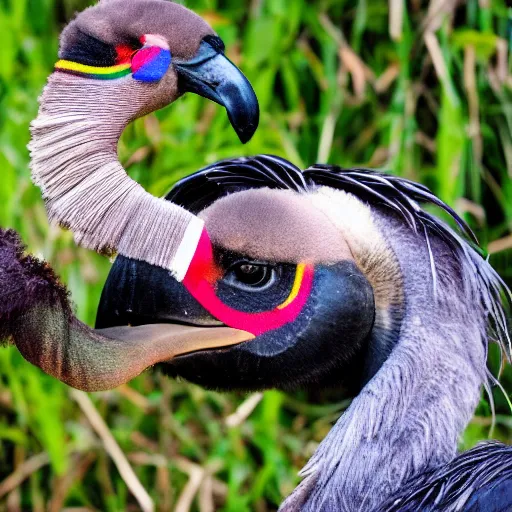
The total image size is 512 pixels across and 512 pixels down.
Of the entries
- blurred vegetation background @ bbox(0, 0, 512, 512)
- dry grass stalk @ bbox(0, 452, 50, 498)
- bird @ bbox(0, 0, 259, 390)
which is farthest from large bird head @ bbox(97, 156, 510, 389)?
dry grass stalk @ bbox(0, 452, 50, 498)

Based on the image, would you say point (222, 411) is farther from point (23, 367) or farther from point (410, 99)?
point (410, 99)

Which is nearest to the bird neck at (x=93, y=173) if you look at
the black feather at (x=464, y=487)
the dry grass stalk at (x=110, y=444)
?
the black feather at (x=464, y=487)

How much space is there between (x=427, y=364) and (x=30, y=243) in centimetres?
159

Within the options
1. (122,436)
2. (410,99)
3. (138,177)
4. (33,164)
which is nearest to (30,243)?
(138,177)

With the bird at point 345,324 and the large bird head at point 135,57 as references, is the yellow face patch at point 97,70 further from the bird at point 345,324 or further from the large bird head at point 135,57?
the bird at point 345,324

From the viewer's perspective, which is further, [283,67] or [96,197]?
[283,67]

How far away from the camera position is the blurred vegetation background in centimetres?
276

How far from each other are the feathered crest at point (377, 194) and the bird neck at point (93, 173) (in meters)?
0.33

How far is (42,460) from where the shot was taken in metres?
2.84

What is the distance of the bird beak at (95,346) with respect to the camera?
1301 mm

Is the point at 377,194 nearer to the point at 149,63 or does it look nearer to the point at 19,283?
the point at 149,63

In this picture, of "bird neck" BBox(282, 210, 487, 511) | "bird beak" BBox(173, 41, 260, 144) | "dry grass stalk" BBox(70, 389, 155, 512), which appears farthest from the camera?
"dry grass stalk" BBox(70, 389, 155, 512)

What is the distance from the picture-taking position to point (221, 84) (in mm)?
1394

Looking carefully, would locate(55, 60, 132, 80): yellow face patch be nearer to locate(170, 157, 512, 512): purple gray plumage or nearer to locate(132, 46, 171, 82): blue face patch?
locate(132, 46, 171, 82): blue face patch
